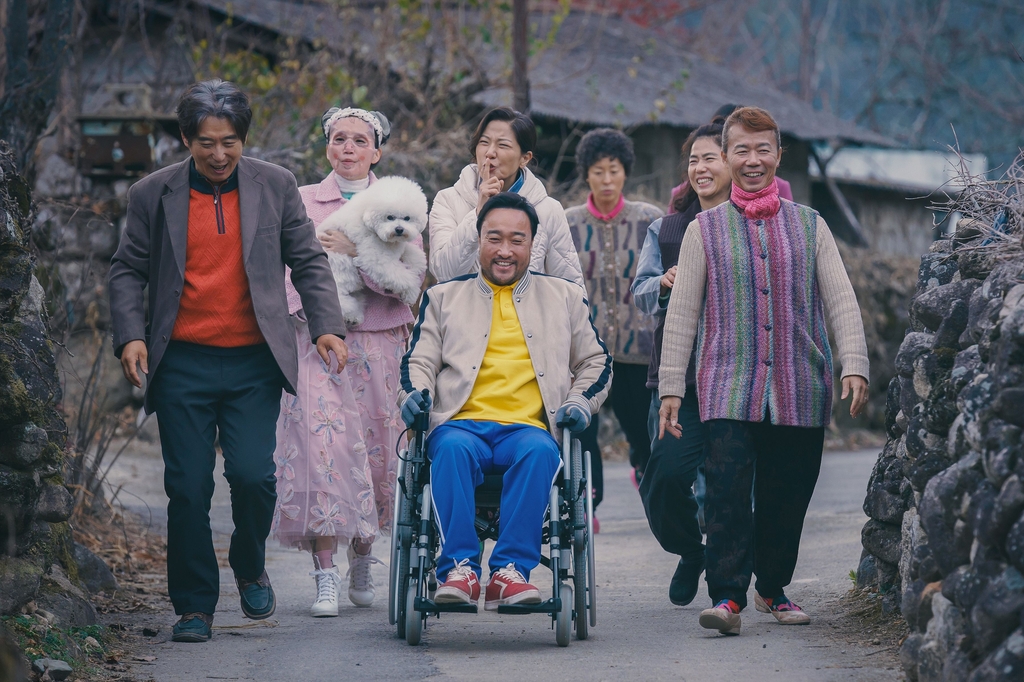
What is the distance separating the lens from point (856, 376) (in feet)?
15.8

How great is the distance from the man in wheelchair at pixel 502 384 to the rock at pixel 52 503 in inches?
50.5

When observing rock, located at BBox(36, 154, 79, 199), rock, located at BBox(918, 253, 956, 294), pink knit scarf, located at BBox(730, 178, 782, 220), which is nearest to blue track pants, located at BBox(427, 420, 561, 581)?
pink knit scarf, located at BBox(730, 178, 782, 220)

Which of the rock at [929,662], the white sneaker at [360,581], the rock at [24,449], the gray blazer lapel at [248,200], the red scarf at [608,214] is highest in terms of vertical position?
the red scarf at [608,214]

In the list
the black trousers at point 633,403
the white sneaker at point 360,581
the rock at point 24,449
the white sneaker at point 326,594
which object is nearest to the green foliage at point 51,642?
the rock at point 24,449

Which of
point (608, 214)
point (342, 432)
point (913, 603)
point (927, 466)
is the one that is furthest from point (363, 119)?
point (913, 603)

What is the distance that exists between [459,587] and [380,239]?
2.01 m

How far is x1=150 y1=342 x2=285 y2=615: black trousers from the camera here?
502 cm

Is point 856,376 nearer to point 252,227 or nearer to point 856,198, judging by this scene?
point 252,227

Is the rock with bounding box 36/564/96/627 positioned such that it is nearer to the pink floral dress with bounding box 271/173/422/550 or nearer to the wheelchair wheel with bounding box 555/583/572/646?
the pink floral dress with bounding box 271/173/422/550

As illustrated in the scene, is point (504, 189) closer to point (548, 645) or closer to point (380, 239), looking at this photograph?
point (380, 239)

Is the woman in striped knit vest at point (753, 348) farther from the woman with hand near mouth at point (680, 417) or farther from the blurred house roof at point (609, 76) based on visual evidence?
the blurred house roof at point (609, 76)

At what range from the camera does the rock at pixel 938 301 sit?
427 centimetres

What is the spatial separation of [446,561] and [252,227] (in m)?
1.50

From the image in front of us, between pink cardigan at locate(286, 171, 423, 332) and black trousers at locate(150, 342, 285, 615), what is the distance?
788 millimetres
